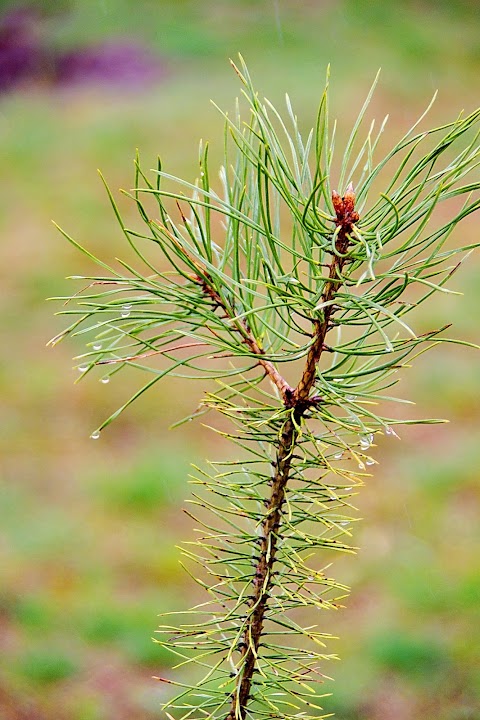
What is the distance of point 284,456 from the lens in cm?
66

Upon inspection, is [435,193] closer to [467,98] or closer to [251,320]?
[251,320]

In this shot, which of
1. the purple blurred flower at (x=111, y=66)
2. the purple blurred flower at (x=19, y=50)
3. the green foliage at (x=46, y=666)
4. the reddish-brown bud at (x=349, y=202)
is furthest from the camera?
the purple blurred flower at (x=19, y=50)

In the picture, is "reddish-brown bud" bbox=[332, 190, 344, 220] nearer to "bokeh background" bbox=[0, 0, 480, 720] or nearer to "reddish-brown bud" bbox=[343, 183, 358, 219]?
"reddish-brown bud" bbox=[343, 183, 358, 219]

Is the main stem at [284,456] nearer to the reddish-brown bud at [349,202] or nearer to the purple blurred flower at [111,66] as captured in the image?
the reddish-brown bud at [349,202]

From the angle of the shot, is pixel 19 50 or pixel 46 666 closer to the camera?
pixel 46 666

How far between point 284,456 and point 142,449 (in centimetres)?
302

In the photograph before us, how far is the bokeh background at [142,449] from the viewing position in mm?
2387

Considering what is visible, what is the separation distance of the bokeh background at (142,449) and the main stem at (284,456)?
1.68 m

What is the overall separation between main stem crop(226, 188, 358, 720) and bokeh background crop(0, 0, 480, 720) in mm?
1683

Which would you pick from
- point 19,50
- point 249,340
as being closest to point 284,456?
point 249,340

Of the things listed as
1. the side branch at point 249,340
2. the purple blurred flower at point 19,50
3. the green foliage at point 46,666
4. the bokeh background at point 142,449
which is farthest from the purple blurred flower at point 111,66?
the side branch at point 249,340

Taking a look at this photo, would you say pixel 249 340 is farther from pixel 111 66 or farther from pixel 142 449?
pixel 111 66

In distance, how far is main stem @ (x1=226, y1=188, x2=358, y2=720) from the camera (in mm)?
640

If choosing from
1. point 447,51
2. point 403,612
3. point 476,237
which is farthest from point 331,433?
point 447,51
